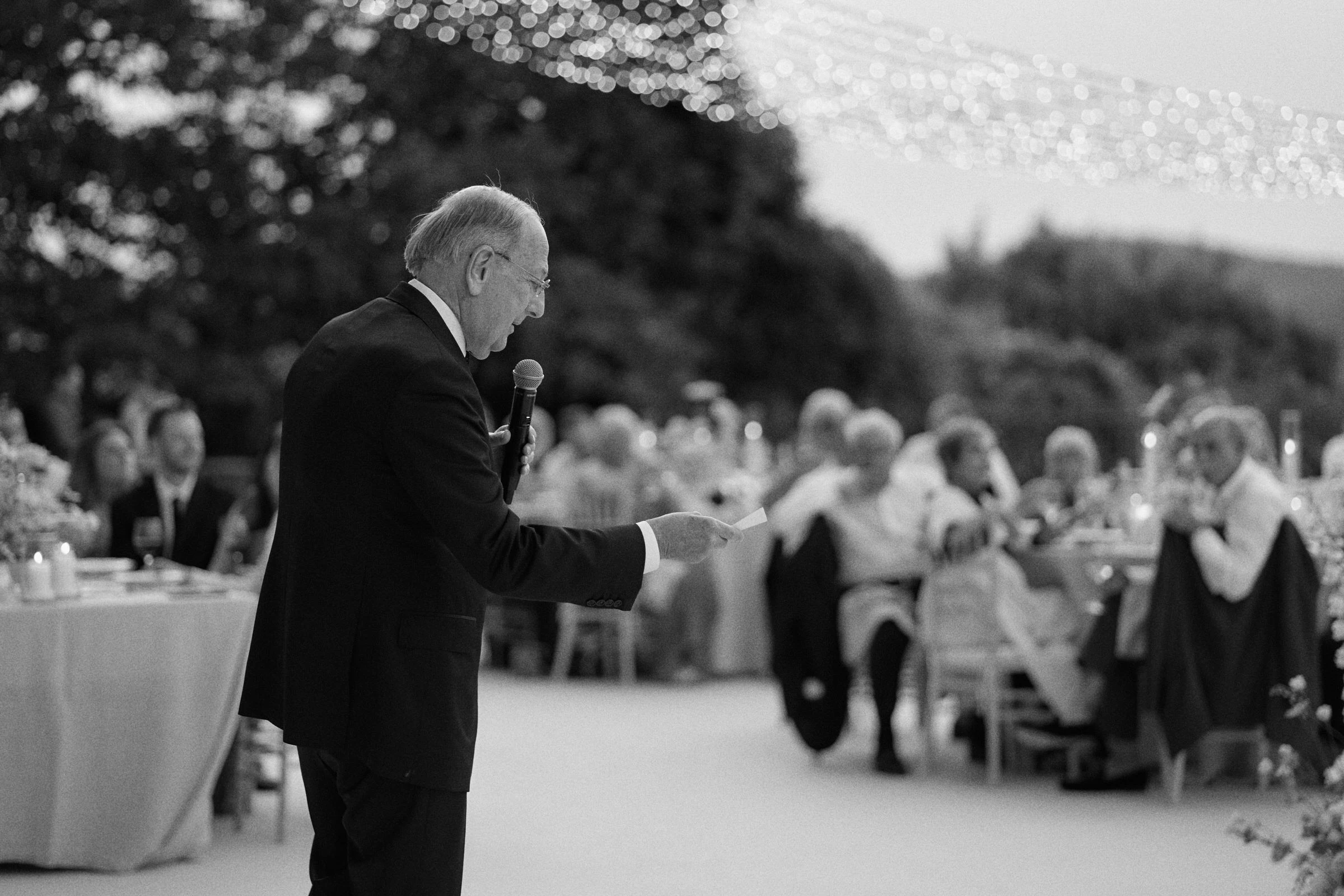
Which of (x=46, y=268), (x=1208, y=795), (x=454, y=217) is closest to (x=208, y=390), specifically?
(x=46, y=268)

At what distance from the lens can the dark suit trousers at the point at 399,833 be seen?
2377mm

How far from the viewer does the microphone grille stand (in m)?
2.64

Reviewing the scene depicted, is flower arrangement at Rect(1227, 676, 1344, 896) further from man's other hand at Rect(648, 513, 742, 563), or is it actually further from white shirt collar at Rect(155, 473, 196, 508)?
white shirt collar at Rect(155, 473, 196, 508)

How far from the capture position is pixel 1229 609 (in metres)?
5.45

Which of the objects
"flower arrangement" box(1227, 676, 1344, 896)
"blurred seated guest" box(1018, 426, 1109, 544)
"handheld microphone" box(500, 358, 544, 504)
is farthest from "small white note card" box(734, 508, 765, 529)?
"blurred seated guest" box(1018, 426, 1109, 544)

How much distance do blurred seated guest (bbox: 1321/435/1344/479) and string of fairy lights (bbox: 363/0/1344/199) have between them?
158 centimetres

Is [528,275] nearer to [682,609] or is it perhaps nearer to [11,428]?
[11,428]

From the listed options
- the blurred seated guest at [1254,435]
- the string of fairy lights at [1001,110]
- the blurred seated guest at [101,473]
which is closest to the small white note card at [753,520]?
the blurred seated guest at [1254,435]

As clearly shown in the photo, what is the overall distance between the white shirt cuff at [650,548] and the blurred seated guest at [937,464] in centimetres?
392

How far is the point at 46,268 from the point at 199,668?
955cm

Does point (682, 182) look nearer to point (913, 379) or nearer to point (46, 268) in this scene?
point (913, 379)

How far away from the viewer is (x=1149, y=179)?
10273 millimetres

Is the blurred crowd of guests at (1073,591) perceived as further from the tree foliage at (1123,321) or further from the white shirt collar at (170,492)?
the tree foliage at (1123,321)

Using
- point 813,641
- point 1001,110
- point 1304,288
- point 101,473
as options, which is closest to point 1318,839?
point 813,641
